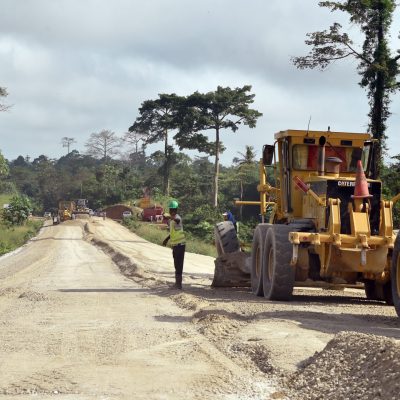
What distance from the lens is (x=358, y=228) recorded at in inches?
457

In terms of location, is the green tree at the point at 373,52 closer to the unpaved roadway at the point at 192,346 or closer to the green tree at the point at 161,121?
the unpaved roadway at the point at 192,346

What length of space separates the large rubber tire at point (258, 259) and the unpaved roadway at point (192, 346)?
273 millimetres

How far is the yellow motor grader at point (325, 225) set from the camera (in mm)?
11633

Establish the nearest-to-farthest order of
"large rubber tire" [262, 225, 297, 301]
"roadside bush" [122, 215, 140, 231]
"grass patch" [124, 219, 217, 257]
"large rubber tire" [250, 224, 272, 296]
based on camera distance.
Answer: "large rubber tire" [262, 225, 297, 301] < "large rubber tire" [250, 224, 272, 296] < "grass patch" [124, 219, 217, 257] < "roadside bush" [122, 215, 140, 231]

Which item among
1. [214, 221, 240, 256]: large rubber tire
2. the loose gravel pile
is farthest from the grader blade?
the loose gravel pile

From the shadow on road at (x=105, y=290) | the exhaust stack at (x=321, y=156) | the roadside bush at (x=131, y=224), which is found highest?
the exhaust stack at (x=321, y=156)

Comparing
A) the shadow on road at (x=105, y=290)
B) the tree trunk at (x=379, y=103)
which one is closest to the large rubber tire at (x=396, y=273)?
the shadow on road at (x=105, y=290)

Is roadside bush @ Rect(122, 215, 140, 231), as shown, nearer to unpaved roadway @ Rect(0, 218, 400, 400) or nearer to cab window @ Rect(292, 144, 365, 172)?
cab window @ Rect(292, 144, 365, 172)

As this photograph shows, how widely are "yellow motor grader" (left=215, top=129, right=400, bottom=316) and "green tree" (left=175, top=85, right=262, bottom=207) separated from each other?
38.6 meters

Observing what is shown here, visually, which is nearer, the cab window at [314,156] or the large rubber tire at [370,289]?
the large rubber tire at [370,289]

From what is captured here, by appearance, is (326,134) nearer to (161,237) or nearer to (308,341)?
(308,341)

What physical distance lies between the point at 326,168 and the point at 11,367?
7912mm

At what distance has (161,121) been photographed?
6369 cm

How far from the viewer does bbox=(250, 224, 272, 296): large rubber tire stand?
Result: 44.2ft
